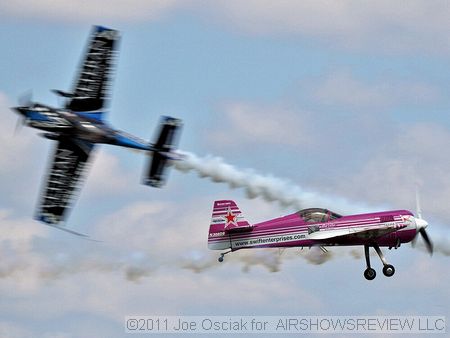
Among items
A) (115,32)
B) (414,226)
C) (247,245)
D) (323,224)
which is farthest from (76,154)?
(414,226)

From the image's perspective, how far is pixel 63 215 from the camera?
39812 millimetres

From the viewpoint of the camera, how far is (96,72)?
3906cm

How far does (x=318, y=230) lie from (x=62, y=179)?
12045 mm

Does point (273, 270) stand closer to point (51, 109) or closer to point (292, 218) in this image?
point (292, 218)

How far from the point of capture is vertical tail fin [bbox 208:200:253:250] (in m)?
36.8

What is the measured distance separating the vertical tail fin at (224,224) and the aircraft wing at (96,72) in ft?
22.9

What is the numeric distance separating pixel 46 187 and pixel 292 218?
11.5 metres

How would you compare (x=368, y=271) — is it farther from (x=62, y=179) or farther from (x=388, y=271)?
(x=62, y=179)

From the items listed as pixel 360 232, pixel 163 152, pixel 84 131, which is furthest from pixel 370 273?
pixel 84 131

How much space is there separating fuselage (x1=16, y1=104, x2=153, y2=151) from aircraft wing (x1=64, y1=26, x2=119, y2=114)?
823 mm

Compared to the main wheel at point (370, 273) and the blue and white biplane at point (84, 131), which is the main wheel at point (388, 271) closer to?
the main wheel at point (370, 273)

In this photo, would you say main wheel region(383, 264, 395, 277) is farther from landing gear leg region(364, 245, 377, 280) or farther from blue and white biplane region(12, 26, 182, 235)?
blue and white biplane region(12, 26, 182, 235)

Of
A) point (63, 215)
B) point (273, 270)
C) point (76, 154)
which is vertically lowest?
point (273, 270)

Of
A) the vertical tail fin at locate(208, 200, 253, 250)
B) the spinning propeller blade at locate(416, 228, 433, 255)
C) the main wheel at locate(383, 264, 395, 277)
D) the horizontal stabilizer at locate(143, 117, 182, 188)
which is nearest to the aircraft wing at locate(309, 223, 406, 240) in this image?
the spinning propeller blade at locate(416, 228, 433, 255)
